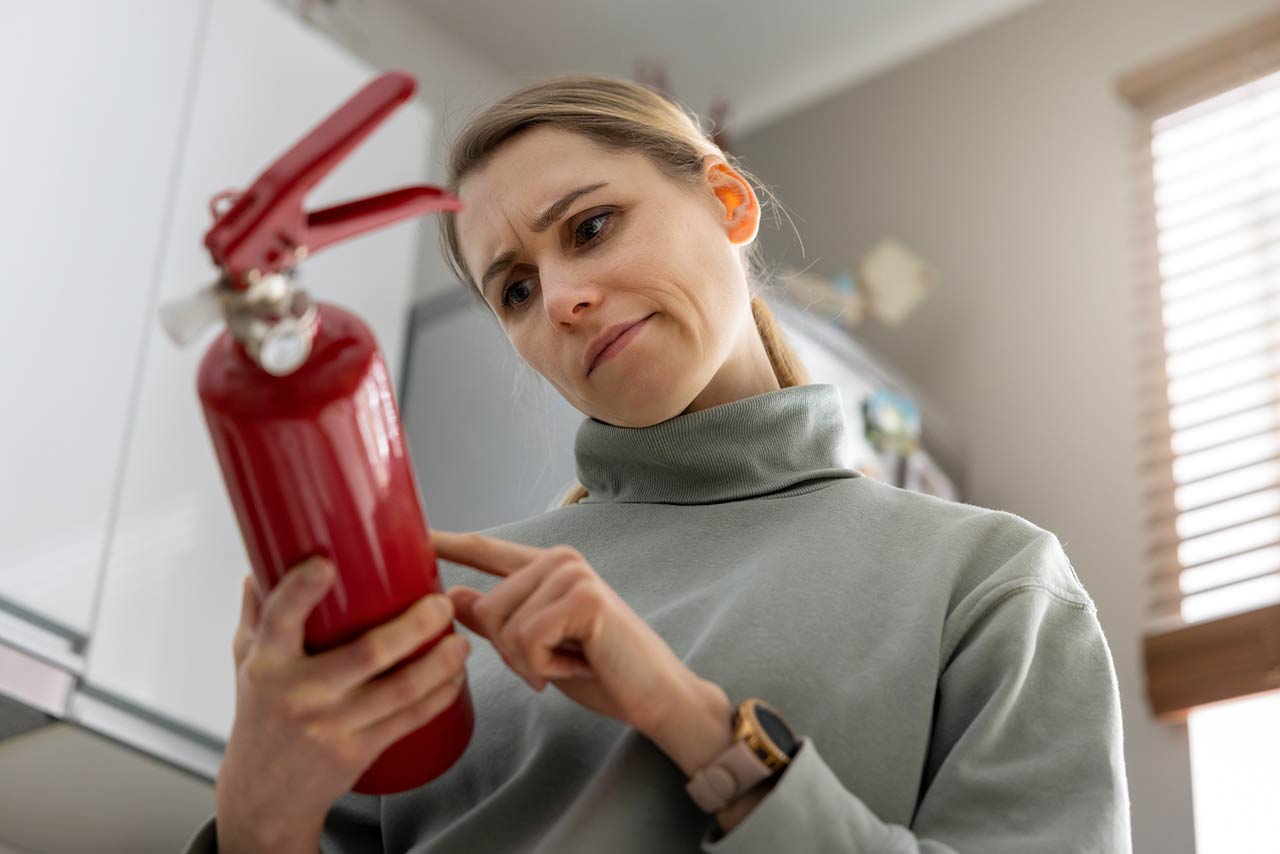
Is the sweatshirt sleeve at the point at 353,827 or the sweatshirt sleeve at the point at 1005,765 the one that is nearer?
the sweatshirt sleeve at the point at 1005,765

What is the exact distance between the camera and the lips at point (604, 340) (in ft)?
3.29

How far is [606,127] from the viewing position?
110 cm

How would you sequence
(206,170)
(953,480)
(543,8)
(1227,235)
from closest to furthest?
(206,170)
(1227,235)
(953,480)
(543,8)

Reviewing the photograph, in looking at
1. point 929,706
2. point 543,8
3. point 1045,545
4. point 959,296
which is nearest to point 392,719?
point 929,706

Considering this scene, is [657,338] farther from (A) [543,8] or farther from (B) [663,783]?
(A) [543,8]

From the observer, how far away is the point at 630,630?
0.72 metres

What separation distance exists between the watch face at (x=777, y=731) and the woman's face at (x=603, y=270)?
0.33 m

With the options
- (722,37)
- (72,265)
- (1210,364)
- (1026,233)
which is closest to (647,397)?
(72,265)

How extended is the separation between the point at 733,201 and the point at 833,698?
45cm

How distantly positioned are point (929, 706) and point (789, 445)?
0.87 feet

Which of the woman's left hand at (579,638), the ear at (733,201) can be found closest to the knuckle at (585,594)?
the woman's left hand at (579,638)

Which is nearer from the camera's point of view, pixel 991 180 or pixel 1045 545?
pixel 1045 545

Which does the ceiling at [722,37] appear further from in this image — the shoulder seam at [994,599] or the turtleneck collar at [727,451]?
the shoulder seam at [994,599]

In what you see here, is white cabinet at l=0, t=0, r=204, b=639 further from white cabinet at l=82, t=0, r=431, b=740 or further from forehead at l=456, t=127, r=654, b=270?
forehead at l=456, t=127, r=654, b=270
